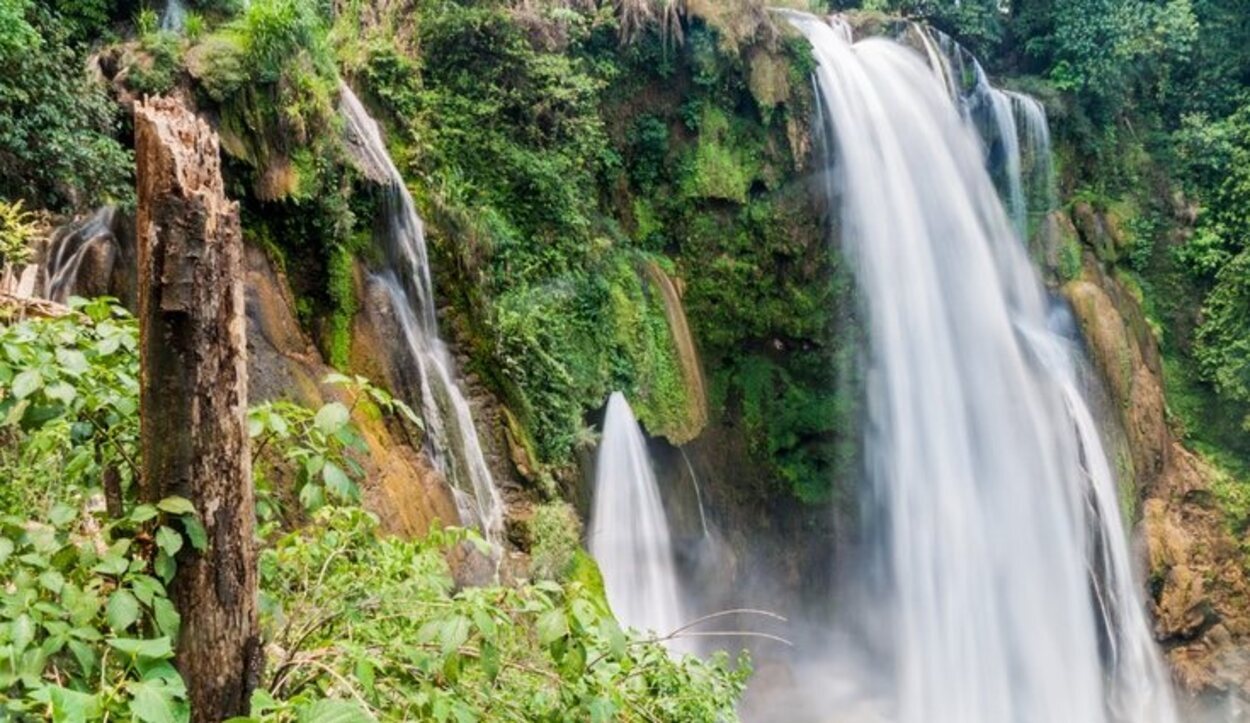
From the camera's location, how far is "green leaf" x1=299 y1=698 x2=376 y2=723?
4.85 feet

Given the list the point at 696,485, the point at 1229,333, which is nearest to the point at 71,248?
the point at 696,485

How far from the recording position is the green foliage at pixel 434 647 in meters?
→ 1.85

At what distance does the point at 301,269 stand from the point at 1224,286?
14.5m

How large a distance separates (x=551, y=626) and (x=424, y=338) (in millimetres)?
5089

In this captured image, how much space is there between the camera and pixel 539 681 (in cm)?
235

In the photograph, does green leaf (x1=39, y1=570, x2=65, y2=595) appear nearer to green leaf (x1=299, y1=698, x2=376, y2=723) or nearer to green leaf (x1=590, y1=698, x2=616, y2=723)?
green leaf (x1=299, y1=698, x2=376, y2=723)

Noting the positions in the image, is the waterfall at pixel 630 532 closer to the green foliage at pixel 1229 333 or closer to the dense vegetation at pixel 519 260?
the dense vegetation at pixel 519 260

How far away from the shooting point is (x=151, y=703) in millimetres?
1424

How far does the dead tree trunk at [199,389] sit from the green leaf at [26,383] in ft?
0.62

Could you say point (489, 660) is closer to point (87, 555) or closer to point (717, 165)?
point (87, 555)

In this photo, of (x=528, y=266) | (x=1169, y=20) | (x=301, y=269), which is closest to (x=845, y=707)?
(x=528, y=266)

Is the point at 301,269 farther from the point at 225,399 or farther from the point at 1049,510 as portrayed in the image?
the point at 1049,510

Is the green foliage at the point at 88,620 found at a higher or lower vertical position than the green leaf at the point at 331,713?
higher

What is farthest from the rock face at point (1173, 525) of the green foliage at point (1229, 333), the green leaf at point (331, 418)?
the green leaf at point (331, 418)
